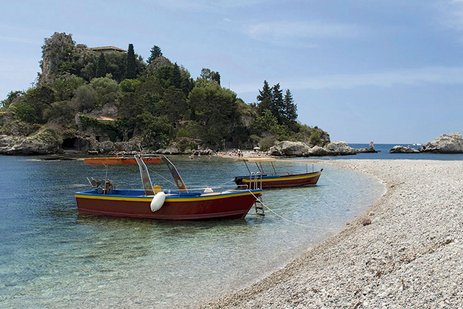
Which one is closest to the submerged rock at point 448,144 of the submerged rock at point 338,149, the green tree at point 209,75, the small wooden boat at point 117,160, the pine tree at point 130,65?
the submerged rock at point 338,149

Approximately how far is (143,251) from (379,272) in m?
9.98

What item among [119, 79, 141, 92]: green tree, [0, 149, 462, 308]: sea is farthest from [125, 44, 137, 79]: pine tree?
[0, 149, 462, 308]: sea

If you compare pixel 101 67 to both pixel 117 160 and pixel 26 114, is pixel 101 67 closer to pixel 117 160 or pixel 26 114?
pixel 26 114

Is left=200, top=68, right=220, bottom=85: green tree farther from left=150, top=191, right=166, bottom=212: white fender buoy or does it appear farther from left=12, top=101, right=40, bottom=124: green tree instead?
left=150, top=191, right=166, bottom=212: white fender buoy

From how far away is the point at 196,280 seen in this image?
13.3 meters

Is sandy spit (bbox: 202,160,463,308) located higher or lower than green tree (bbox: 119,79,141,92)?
lower

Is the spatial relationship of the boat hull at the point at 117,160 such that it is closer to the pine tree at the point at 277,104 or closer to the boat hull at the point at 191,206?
the boat hull at the point at 191,206

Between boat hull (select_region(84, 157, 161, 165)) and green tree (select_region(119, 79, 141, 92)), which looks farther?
green tree (select_region(119, 79, 141, 92))

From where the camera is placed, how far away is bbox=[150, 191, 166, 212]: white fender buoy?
22219 millimetres

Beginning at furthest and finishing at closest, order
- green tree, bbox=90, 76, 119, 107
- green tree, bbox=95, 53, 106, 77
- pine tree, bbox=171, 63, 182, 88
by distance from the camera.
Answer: green tree, bbox=95, 53, 106, 77 < pine tree, bbox=171, 63, 182, 88 < green tree, bbox=90, 76, 119, 107

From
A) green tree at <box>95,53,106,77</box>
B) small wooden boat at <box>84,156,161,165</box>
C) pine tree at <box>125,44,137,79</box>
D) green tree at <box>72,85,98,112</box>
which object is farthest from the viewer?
pine tree at <box>125,44,137,79</box>

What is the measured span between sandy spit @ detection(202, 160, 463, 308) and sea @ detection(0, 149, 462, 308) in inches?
60.4

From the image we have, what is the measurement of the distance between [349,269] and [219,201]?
1191 centimetres

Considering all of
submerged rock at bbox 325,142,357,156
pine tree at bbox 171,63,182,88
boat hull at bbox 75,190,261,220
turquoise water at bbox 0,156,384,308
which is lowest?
turquoise water at bbox 0,156,384,308
